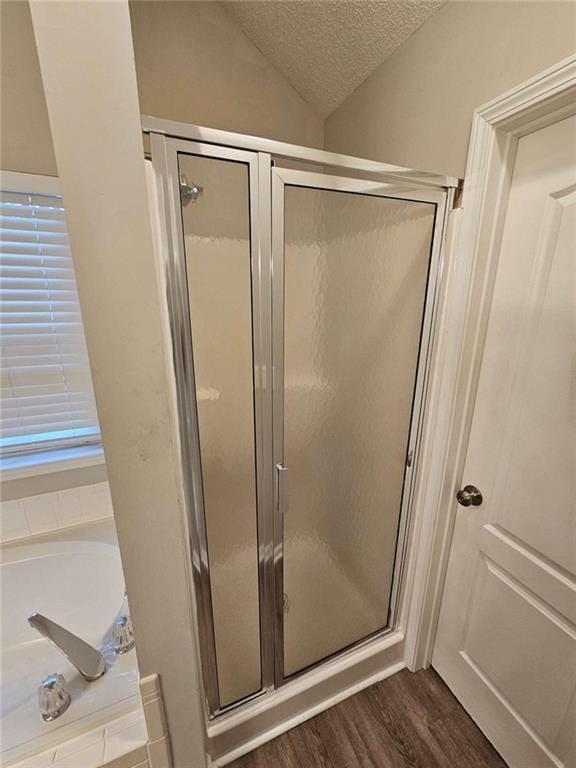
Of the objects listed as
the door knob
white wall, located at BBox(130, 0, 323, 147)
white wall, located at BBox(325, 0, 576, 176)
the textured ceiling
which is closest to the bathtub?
the door knob

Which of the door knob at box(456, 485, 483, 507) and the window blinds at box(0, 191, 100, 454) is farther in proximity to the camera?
the window blinds at box(0, 191, 100, 454)

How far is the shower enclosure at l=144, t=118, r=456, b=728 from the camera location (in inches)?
31.6

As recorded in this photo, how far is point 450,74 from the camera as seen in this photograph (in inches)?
39.7

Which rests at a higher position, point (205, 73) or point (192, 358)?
point (205, 73)

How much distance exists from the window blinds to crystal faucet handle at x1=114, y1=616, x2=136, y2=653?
769 mm

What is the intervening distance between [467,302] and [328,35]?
1.14 meters

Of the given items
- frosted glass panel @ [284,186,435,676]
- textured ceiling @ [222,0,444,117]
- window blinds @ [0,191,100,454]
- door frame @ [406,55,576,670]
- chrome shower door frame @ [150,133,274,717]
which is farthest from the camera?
window blinds @ [0,191,100,454]

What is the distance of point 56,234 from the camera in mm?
1369

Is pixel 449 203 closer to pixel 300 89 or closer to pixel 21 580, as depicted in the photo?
pixel 300 89

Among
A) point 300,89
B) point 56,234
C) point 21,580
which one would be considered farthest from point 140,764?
point 300,89

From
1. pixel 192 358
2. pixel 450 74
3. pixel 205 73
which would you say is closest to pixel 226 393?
pixel 192 358

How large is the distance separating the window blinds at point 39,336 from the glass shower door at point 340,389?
99 centimetres

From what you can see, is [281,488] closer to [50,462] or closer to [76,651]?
[76,651]

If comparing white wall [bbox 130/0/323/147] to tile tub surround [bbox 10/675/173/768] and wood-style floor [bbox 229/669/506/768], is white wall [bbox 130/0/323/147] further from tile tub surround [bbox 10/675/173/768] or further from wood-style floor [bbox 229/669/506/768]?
wood-style floor [bbox 229/669/506/768]
